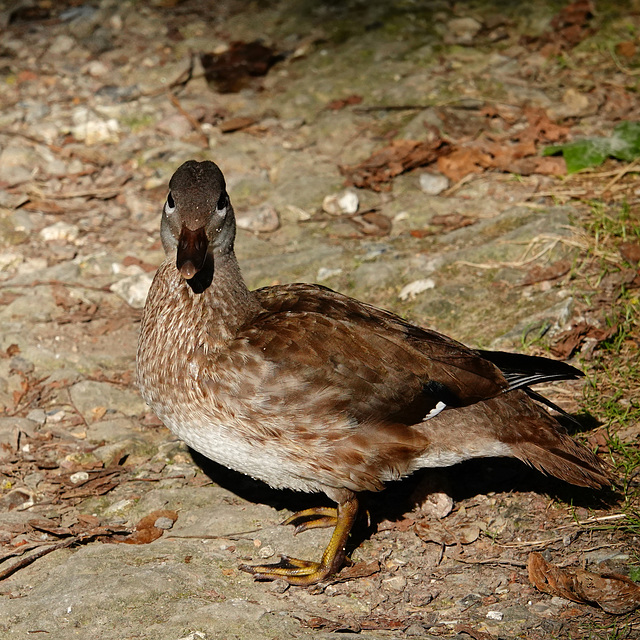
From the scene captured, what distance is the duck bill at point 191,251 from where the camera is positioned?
3791 millimetres

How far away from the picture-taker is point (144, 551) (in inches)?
154

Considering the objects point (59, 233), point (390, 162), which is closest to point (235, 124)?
point (390, 162)

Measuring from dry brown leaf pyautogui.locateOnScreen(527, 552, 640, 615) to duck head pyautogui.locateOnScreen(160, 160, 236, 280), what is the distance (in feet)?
6.63

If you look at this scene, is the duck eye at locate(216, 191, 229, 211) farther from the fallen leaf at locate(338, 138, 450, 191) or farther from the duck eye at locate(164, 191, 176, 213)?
the fallen leaf at locate(338, 138, 450, 191)

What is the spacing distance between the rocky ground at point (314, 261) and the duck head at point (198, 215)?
1.27 m

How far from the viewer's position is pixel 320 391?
377 cm

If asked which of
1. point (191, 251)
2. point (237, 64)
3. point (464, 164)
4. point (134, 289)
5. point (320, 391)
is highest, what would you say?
point (191, 251)

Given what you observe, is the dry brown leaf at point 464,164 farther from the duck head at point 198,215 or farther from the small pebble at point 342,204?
the duck head at point 198,215

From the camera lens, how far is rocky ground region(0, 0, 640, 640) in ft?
12.0

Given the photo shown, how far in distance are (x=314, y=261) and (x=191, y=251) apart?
6.72 ft

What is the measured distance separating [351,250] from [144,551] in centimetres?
278

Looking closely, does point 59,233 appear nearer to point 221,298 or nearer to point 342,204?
point 342,204

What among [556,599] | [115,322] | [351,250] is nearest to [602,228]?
[351,250]

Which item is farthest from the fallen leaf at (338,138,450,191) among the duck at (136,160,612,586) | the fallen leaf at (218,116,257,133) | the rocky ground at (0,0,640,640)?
the duck at (136,160,612,586)
